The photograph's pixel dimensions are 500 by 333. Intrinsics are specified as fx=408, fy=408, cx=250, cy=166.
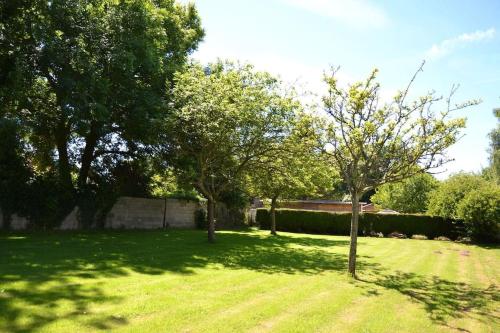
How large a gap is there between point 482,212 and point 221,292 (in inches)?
877

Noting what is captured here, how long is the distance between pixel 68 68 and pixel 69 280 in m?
10.1

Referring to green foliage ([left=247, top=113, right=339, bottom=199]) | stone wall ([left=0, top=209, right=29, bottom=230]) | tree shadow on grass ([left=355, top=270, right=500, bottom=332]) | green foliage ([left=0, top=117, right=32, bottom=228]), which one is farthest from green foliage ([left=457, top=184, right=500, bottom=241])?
green foliage ([left=0, top=117, right=32, bottom=228])

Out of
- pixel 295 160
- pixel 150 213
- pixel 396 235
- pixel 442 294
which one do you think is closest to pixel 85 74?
pixel 295 160

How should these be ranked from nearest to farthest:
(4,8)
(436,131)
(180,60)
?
(436,131) < (4,8) < (180,60)

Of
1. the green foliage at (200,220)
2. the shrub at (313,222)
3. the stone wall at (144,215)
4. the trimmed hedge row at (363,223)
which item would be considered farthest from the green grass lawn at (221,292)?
the shrub at (313,222)

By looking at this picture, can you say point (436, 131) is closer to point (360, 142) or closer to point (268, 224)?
point (360, 142)

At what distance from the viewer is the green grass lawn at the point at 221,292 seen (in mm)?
6469

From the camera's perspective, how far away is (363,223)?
31438 millimetres

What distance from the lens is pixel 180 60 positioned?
21516mm

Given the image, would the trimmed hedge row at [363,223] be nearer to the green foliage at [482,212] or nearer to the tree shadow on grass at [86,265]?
the green foliage at [482,212]

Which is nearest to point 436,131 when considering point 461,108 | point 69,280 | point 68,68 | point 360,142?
point 461,108

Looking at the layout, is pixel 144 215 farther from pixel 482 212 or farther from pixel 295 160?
pixel 482 212

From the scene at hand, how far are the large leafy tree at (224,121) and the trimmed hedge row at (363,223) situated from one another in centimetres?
1534

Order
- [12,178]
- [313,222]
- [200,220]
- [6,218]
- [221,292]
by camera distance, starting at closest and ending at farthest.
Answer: [221,292] → [6,218] → [12,178] → [200,220] → [313,222]
